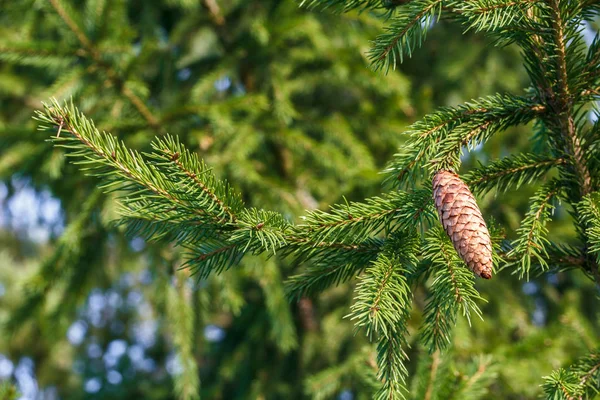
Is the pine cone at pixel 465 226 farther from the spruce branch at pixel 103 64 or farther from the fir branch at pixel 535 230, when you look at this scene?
the spruce branch at pixel 103 64

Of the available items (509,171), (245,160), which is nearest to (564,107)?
(509,171)

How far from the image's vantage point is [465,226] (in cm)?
86

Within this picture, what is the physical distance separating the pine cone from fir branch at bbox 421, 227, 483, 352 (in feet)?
0.16

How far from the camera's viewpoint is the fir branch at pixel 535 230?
0.95 metres

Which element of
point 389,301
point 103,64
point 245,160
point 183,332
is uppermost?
point 103,64

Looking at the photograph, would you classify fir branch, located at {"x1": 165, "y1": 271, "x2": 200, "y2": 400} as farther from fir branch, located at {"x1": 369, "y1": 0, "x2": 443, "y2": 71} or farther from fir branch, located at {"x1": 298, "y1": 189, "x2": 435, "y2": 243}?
fir branch, located at {"x1": 369, "y1": 0, "x2": 443, "y2": 71}

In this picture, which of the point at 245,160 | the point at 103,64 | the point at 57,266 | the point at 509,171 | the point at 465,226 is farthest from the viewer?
the point at 245,160

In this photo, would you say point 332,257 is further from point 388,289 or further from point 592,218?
point 592,218

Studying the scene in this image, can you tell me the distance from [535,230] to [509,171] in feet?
0.48

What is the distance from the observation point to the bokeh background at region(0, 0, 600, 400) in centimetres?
211

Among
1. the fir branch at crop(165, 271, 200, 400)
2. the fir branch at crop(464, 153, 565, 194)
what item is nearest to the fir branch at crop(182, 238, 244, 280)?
the fir branch at crop(464, 153, 565, 194)

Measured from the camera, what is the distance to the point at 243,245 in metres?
0.98

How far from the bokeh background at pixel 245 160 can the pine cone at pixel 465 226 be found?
69cm

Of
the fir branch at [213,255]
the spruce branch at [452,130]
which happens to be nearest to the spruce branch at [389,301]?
the spruce branch at [452,130]
